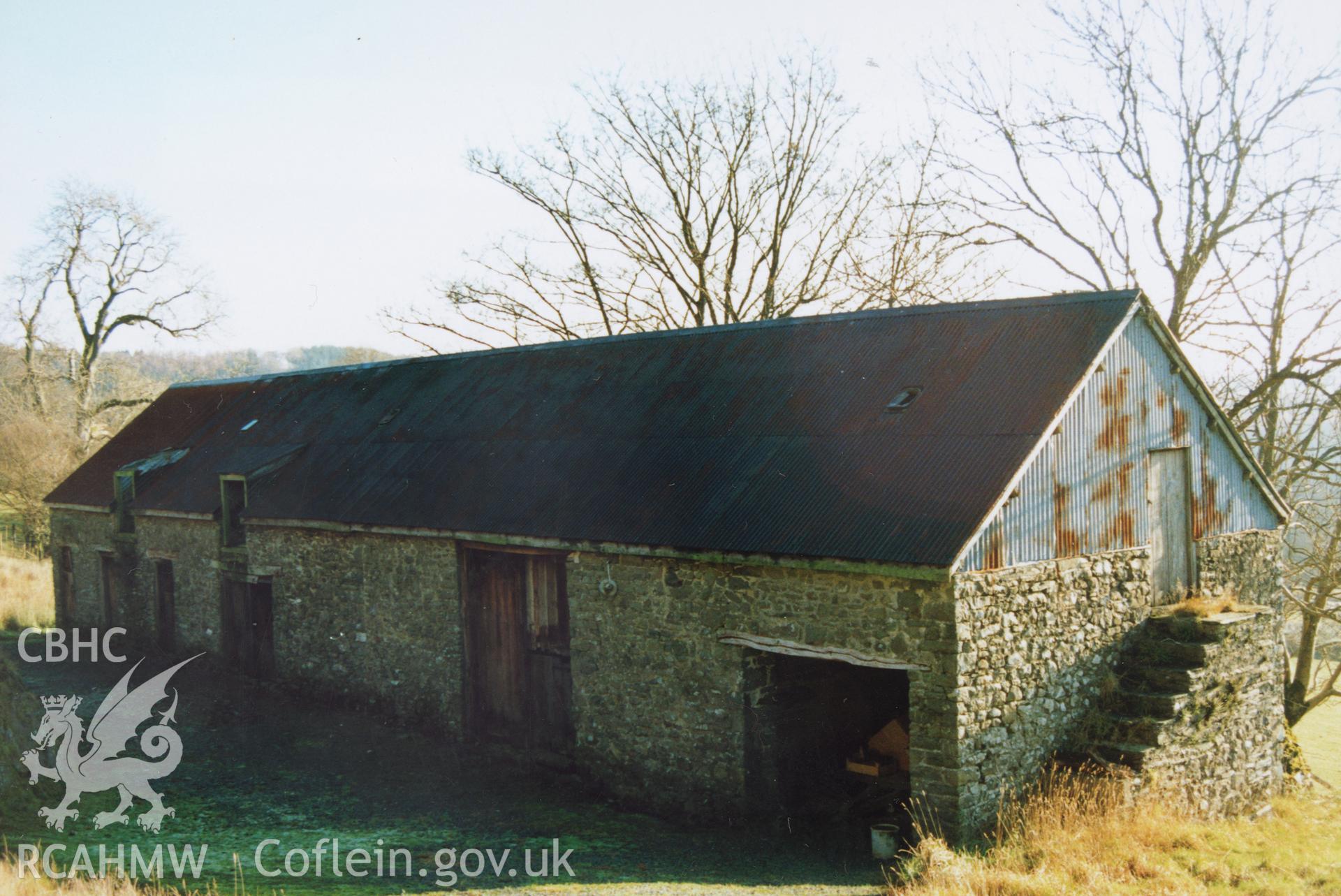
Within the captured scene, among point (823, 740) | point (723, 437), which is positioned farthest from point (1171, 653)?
point (723, 437)

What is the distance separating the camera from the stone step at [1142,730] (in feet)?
35.6

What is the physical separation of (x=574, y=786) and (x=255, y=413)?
13.8 metres

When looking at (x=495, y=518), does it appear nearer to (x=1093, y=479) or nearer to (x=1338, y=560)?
(x=1093, y=479)

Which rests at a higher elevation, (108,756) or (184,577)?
(184,577)

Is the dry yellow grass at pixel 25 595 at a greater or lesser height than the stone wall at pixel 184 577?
lesser

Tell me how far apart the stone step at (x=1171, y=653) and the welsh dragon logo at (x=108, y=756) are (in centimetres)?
1118

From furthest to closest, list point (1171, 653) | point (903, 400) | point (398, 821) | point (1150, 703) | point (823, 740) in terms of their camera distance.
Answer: point (903, 400)
point (823, 740)
point (1171, 653)
point (398, 821)
point (1150, 703)

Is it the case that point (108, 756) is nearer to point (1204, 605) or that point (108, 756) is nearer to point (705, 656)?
point (705, 656)

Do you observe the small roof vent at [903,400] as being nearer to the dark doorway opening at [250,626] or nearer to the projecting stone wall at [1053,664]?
the projecting stone wall at [1053,664]

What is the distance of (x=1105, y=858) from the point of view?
30.9ft

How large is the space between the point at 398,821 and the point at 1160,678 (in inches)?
342

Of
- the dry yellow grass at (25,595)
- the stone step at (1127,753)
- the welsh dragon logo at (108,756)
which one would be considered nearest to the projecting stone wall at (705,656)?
the stone step at (1127,753)

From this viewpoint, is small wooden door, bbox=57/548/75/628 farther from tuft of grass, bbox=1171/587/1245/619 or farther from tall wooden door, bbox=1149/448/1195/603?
tuft of grass, bbox=1171/587/1245/619

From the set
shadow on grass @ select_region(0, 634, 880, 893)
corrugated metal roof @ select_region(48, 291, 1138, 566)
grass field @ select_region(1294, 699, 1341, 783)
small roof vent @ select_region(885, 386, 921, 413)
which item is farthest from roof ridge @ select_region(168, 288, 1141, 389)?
grass field @ select_region(1294, 699, 1341, 783)
